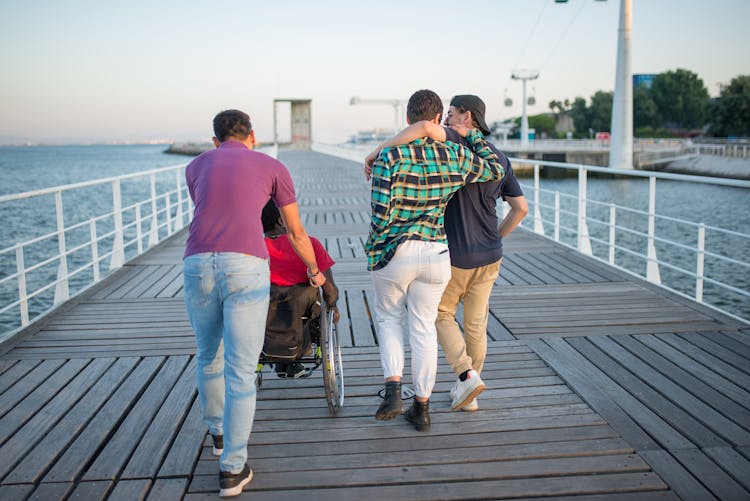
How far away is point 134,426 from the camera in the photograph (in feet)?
10.5

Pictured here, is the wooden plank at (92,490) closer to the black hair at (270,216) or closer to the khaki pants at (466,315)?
the black hair at (270,216)

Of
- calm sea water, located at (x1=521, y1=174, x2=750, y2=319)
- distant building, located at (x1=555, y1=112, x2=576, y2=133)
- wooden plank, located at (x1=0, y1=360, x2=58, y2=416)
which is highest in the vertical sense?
distant building, located at (x1=555, y1=112, x2=576, y2=133)

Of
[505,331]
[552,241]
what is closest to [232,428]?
[505,331]

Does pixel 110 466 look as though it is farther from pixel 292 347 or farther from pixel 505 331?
pixel 505 331

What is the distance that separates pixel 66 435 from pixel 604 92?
114 metres

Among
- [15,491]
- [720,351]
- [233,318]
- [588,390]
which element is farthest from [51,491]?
[720,351]

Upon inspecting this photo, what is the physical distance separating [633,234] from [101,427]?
66.5 feet

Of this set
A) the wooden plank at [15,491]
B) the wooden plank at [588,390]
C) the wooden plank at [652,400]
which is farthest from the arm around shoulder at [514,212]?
the wooden plank at [15,491]

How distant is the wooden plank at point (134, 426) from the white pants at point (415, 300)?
1.16m

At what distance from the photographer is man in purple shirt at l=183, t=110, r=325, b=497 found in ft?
8.23

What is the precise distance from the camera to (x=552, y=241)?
28.4 ft

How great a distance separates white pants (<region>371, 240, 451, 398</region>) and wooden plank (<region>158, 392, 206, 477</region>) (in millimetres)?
928

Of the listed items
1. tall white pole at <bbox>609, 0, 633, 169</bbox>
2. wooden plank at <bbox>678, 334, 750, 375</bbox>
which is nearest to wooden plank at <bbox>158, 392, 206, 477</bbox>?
wooden plank at <bbox>678, 334, 750, 375</bbox>

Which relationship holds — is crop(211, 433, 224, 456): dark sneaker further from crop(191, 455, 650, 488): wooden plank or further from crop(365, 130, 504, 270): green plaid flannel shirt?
crop(365, 130, 504, 270): green plaid flannel shirt
